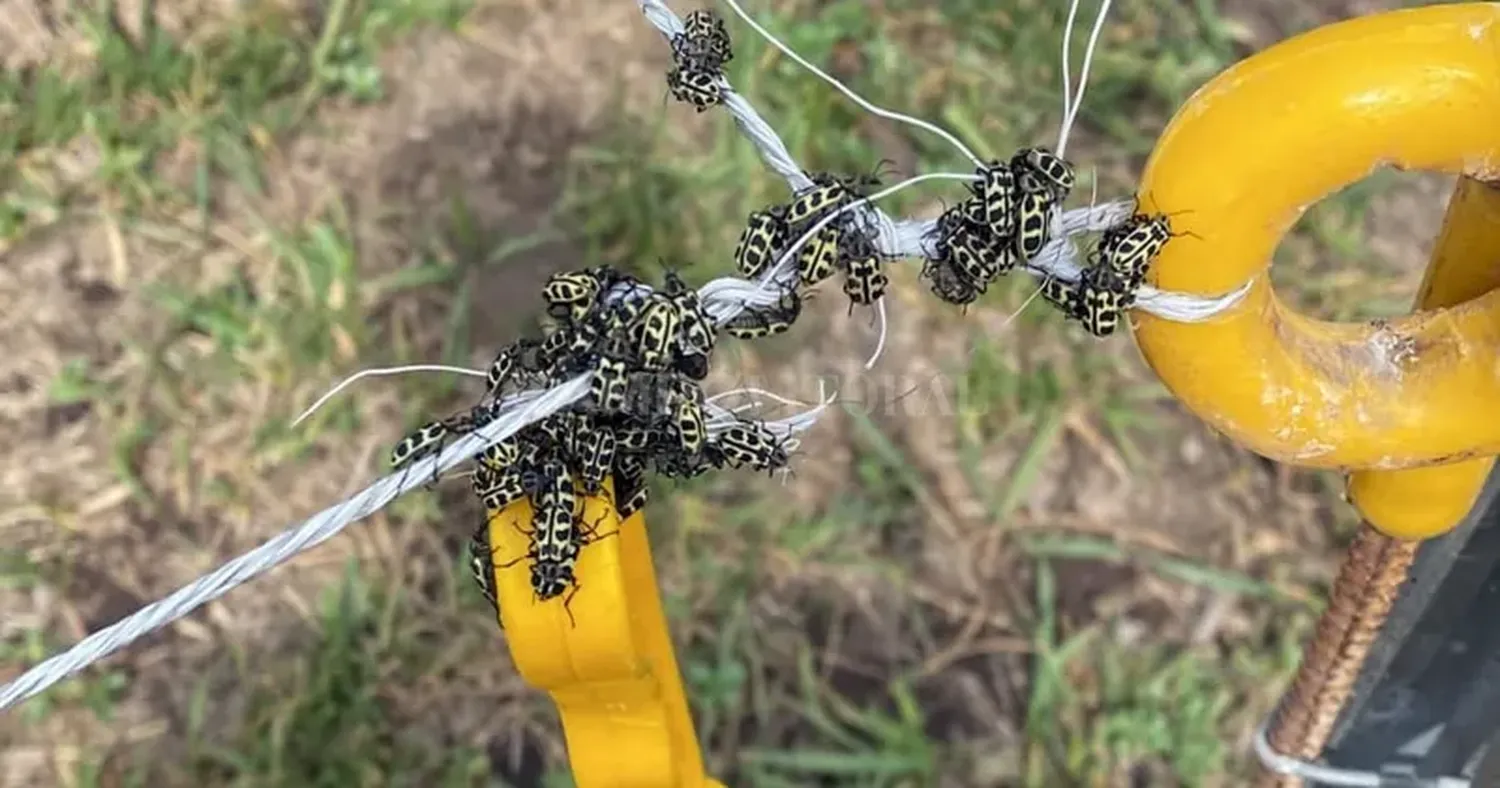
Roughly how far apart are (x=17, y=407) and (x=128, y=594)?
29 centimetres

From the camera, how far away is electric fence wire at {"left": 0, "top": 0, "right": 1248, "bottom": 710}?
0.67m

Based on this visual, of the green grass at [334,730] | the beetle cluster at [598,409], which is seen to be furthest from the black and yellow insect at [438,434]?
the green grass at [334,730]

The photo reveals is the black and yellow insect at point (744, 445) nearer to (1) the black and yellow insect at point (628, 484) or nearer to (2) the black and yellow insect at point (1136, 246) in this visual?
(1) the black and yellow insect at point (628, 484)

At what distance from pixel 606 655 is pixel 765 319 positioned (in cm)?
18

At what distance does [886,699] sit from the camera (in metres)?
1.68

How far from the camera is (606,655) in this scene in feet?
2.20

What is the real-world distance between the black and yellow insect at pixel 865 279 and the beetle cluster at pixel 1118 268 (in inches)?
3.7

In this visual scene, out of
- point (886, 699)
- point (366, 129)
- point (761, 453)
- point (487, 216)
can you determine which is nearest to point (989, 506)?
point (886, 699)

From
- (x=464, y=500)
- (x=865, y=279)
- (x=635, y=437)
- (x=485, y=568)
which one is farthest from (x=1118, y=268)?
(x=464, y=500)

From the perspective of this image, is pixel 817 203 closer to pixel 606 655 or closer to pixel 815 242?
pixel 815 242

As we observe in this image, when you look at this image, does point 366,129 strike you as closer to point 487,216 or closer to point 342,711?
point 487,216

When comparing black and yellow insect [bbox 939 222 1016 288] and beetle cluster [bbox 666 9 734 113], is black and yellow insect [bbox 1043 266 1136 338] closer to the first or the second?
black and yellow insect [bbox 939 222 1016 288]

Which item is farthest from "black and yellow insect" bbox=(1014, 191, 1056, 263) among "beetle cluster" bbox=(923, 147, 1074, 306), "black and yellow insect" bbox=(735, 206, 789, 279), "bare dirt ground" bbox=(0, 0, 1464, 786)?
"bare dirt ground" bbox=(0, 0, 1464, 786)

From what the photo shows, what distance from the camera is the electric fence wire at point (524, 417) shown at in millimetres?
675
